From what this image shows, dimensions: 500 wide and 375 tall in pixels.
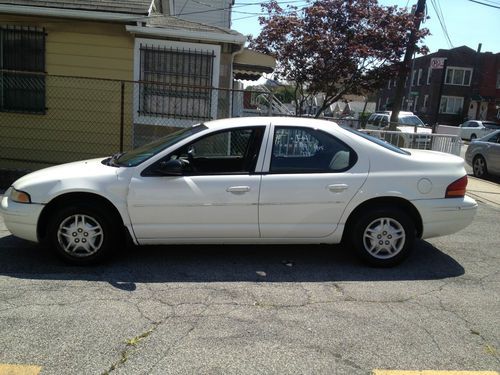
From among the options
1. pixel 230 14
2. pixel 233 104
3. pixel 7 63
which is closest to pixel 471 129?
pixel 230 14

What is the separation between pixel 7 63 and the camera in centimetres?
953

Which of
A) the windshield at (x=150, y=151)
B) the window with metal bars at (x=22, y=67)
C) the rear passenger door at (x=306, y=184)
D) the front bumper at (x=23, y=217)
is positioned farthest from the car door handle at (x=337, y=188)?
the window with metal bars at (x=22, y=67)

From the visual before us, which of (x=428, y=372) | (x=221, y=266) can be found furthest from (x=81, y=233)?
(x=428, y=372)

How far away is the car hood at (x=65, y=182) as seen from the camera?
483 cm

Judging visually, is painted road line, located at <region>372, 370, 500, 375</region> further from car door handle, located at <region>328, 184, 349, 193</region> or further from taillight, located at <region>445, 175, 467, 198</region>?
taillight, located at <region>445, 175, 467, 198</region>

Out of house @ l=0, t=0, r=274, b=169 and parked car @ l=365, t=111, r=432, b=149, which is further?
parked car @ l=365, t=111, r=432, b=149

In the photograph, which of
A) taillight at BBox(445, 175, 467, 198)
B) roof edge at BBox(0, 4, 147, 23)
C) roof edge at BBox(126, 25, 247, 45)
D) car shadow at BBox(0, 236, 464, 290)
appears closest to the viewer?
car shadow at BBox(0, 236, 464, 290)

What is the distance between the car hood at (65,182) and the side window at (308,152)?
1.64 meters

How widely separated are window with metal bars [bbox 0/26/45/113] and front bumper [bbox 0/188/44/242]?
17.1ft

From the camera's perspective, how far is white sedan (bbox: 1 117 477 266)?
487 centimetres

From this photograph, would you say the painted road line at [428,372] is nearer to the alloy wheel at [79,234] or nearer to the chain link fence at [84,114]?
the alloy wheel at [79,234]

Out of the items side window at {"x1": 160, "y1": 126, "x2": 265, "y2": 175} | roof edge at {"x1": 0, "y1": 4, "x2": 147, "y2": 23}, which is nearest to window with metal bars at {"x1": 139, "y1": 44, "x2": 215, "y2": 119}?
roof edge at {"x1": 0, "y1": 4, "x2": 147, "y2": 23}

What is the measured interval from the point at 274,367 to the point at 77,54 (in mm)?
7981

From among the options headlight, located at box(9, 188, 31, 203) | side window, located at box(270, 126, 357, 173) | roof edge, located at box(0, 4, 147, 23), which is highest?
roof edge, located at box(0, 4, 147, 23)
